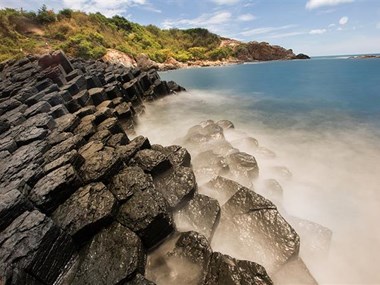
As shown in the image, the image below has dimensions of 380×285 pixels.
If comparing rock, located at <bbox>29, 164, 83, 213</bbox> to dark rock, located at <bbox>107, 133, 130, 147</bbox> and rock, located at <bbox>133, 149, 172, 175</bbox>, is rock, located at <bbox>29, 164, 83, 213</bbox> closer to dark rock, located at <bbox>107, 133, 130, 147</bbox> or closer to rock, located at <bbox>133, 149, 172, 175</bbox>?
rock, located at <bbox>133, 149, 172, 175</bbox>

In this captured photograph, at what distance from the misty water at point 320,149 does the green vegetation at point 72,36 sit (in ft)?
86.0

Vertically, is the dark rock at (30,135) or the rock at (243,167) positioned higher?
the dark rock at (30,135)

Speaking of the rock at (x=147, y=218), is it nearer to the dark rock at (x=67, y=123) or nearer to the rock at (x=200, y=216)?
the rock at (x=200, y=216)

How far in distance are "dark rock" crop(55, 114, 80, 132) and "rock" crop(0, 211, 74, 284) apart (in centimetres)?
329

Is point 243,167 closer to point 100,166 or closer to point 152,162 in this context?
point 152,162

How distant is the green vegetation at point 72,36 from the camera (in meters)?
33.7

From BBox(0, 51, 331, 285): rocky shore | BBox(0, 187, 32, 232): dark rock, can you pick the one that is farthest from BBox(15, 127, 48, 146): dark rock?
BBox(0, 187, 32, 232): dark rock

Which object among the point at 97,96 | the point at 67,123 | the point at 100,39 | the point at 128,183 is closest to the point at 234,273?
the point at 128,183

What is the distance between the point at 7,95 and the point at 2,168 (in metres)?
7.66

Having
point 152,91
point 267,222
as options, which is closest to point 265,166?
point 267,222

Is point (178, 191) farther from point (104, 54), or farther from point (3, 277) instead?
point (104, 54)

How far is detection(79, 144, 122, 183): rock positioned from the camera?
4184 mm

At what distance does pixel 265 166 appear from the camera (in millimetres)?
7102

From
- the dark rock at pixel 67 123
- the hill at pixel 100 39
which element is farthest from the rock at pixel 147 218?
the hill at pixel 100 39
